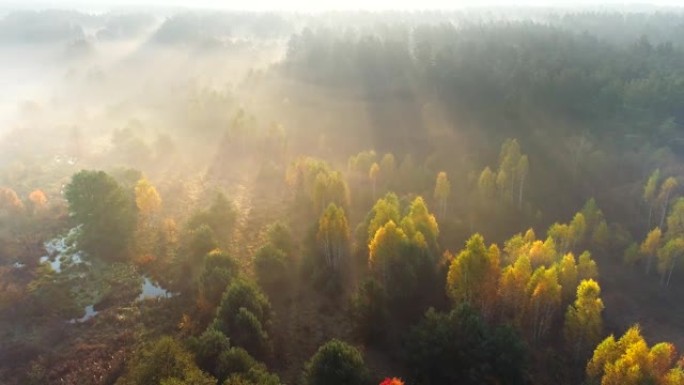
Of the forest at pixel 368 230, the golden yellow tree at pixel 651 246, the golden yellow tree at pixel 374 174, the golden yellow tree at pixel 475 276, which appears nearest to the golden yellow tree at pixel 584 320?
the forest at pixel 368 230

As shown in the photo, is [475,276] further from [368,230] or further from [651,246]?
[651,246]

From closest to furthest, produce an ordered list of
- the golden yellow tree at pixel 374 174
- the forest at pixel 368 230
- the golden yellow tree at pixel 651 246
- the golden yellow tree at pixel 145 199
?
the forest at pixel 368 230
the golden yellow tree at pixel 651 246
the golden yellow tree at pixel 145 199
the golden yellow tree at pixel 374 174

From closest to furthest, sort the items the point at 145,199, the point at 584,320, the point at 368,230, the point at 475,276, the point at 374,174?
the point at 584,320 < the point at 475,276 < the point at 368,230 < the point at 145,199 < the point at 374,174

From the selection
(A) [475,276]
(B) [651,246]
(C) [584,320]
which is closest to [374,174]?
(A) [475,276]

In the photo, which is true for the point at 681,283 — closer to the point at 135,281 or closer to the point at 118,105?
the point at 135,281

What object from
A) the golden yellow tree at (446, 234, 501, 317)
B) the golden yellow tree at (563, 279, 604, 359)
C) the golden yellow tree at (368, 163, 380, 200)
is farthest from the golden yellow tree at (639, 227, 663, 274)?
the golden yellow tree at (368, 163, 380, 200)

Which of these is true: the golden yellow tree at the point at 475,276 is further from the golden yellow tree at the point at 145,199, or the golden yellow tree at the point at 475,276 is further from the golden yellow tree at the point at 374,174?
the golden yellow tree at the point at 145,199

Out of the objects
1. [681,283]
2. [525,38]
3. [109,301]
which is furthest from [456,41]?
[109,301]

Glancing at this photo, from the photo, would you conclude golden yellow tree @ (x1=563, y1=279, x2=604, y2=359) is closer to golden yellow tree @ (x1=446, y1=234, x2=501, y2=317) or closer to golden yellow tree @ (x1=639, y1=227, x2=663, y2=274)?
golden yellow tree @ (x1=446, y1=234, x2=501, y2=317)
